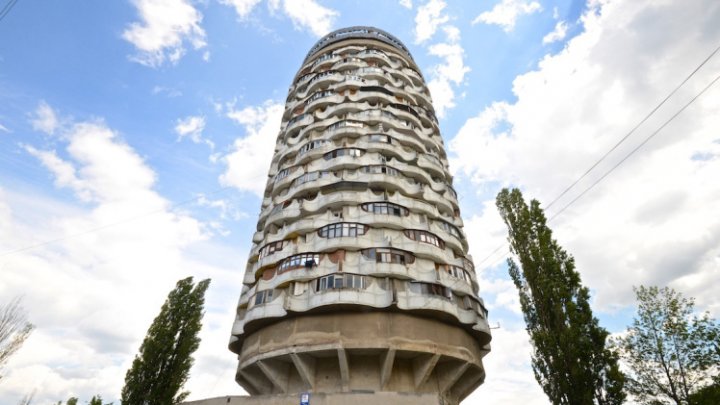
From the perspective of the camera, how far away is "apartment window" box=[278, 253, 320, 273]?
27844 mm

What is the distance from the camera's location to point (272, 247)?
103 ft

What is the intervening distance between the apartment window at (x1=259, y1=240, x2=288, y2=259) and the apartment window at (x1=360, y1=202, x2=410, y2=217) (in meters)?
7.25

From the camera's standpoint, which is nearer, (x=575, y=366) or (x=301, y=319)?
(x=575, y=366)

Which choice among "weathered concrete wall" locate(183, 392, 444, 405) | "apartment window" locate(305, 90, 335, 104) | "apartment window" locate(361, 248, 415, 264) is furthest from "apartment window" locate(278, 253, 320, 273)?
"apartment window" locate(305, 90, 335, 104)

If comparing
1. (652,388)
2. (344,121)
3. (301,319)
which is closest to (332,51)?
(344,121)

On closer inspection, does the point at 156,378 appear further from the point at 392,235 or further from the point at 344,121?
the point at 344,121

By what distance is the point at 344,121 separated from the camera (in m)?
38.5

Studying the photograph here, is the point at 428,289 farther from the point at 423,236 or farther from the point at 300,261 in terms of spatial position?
the point at 300,261

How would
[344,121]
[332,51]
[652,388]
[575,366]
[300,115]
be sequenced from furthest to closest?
1. [332,51]
2. [300,115]
3. [344,121]
4. [652,388]
5. [575,366]

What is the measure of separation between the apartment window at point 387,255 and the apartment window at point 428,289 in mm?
2032

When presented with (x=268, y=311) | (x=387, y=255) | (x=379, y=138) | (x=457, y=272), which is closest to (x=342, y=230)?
(x=387, y=255)

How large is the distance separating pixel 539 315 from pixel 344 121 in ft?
81.8

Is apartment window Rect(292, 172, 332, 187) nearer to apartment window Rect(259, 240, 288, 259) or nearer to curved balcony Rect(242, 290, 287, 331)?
apartment window Rect(259, 240, 288, 259)

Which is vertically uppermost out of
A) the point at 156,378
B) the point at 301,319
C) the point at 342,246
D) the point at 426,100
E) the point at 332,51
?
the point at 332,51
